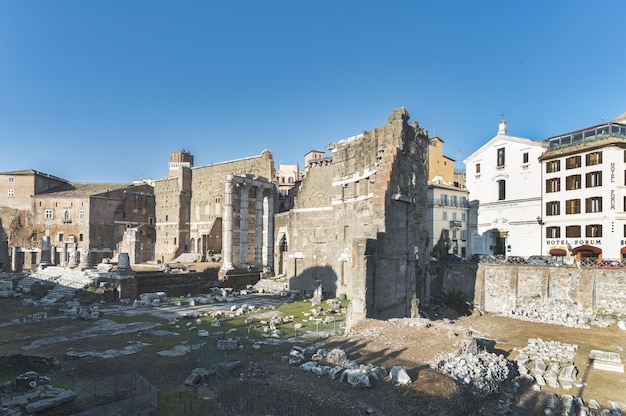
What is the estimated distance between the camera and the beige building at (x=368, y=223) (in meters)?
21.5

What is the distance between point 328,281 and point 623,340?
1895 centimetres

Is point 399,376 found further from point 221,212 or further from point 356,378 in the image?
point 221,212

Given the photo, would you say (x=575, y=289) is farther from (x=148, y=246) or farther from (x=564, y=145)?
(x=148, y=246)

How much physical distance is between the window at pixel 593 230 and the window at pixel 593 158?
5.07 m

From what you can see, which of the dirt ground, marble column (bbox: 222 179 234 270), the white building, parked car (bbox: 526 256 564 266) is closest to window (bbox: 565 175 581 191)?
the white building

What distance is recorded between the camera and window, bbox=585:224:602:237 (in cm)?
3142

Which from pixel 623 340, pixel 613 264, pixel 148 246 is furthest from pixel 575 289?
pixel 148 246

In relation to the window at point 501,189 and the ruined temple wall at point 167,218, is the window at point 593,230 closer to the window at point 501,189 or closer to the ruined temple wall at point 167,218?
the window at point 501,189

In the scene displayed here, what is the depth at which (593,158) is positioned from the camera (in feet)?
105

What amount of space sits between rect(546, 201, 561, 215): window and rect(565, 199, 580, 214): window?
0.80 meters

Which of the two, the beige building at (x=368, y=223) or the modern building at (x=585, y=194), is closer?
the beige building at (x=368, y=223)

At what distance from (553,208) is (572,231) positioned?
278 cm

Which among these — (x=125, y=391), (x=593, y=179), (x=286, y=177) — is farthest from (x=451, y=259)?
(x=286, y=177)

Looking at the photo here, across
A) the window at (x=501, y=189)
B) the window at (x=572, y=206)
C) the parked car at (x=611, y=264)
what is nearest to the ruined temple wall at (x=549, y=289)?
the parked car at (x=611, y=264)
